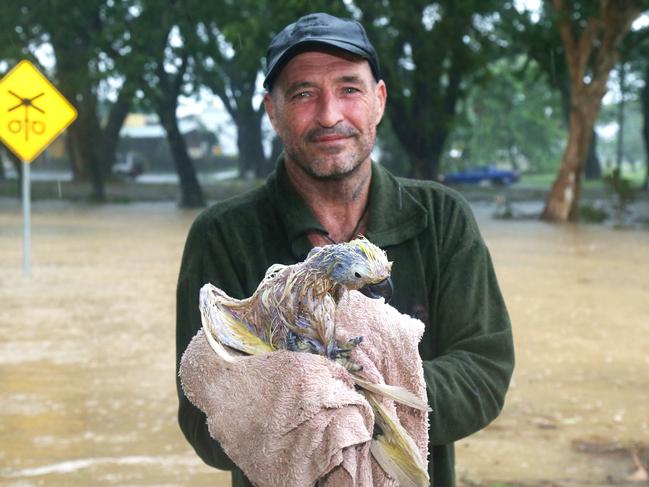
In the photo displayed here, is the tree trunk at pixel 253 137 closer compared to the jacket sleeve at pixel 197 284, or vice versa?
the jacket sleeve at pixel 197 284

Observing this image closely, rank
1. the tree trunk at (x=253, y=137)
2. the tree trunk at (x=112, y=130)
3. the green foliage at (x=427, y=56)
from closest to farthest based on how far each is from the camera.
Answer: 1. the green foliage at (x=427, y=56)
2. the tree trunk at (x=112, y=130)
3. the tree trunk at (x=253, y=137)

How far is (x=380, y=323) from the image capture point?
85.7 inches

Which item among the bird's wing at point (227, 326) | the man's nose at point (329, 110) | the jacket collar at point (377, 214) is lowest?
the bird's wing at point (227, 326)

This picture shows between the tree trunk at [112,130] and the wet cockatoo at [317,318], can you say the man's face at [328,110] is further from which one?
the tree trunk at [112,130]

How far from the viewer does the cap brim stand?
2.34 m

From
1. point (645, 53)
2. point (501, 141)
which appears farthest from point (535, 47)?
point (501, 141)

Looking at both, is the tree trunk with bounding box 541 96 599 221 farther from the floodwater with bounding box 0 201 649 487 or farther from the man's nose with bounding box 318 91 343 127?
the man's nose with bounding box 318 91 343 127

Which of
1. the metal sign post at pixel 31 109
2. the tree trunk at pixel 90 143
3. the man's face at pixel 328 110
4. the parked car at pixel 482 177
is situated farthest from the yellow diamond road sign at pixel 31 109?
the parked car at pixel 482 177

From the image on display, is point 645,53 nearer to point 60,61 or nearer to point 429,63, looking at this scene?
point 429,63

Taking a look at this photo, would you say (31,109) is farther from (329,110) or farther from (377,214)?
(329,110)

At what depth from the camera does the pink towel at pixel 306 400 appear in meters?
1.96

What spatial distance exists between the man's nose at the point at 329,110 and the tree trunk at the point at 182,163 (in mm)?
34840

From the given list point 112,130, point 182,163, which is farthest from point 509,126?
point 182,163

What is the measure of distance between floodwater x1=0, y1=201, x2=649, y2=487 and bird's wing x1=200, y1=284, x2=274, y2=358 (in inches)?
187
